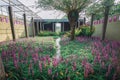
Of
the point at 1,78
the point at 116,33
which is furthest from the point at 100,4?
the point at 1,78

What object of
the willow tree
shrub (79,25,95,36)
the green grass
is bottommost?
the green grass

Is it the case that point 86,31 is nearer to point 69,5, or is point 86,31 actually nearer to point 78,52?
point 69,5

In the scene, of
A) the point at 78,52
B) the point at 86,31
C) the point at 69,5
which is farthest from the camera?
the point at 86,31

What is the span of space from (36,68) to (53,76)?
1.95ft

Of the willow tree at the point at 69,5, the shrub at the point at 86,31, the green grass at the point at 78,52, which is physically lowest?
the green grass at the point at 78,52

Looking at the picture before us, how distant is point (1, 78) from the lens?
2229 millimetres

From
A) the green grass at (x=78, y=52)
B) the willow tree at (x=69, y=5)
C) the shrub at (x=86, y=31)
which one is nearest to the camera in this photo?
the green grass at (x=78, y=52)

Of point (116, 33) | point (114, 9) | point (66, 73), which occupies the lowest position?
point (66, 73)

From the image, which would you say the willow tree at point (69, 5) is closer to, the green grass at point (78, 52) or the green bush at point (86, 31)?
the green bush at point (86, 31)

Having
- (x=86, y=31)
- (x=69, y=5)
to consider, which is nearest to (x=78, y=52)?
(x=69, y=5)

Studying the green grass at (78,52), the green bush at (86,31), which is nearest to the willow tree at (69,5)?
the green bush at (86,31)

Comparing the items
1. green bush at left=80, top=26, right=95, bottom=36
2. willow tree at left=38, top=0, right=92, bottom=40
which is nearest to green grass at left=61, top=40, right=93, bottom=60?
willow tree at left=38, top=0, right=92, bottom=40

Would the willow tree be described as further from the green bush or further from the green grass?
the green grass

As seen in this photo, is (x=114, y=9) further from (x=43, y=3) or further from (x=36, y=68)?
(x=36, y=68)
